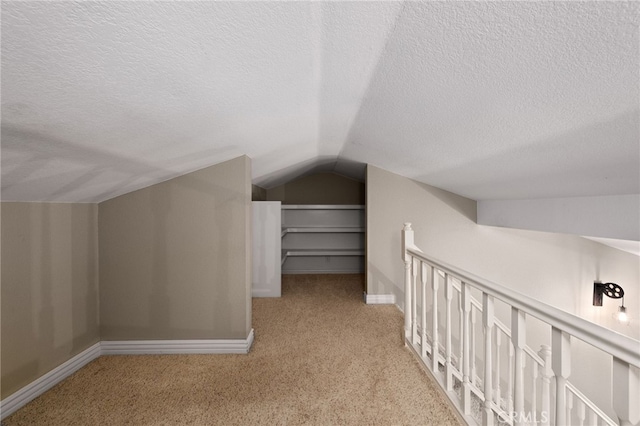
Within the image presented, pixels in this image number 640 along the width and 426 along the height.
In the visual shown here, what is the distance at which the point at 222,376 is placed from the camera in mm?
2119

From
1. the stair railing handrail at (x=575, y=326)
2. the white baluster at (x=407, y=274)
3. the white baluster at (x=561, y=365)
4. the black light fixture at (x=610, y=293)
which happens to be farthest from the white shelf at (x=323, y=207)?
the white baluster at (x=561, y=365)

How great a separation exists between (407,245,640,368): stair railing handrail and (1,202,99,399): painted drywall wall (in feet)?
8.20

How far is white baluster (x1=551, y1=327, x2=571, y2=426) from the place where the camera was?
3.14 ft

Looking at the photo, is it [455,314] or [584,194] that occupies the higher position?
[584,194]

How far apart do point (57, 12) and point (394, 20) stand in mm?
943

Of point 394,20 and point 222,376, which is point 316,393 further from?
point 394,20

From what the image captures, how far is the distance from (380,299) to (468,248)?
4.26 feet

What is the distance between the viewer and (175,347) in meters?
2.43

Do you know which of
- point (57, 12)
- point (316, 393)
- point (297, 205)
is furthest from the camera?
point (297, 205)

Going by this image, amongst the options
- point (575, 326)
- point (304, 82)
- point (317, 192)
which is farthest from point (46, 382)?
point (317, 192)

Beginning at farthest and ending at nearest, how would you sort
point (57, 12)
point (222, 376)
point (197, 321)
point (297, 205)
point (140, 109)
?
point (297, 205) → point (197, 321) → point (222, 376) → point (140, 109) → point (57, 12)

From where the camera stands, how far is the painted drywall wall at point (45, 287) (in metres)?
1.70

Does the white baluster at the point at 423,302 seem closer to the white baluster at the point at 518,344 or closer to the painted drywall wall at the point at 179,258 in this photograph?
the white baluster at the point at 518,344

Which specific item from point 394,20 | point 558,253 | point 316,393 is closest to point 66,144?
point 394,20
